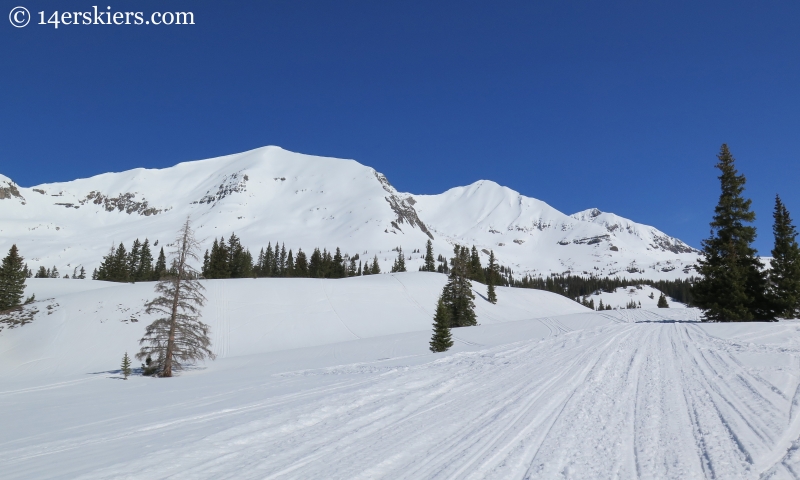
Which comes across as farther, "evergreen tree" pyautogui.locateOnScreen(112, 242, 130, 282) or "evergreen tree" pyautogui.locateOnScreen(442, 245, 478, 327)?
"evergreen tree" pyautogui.locateOnScreen(112, 242, 130, 282)

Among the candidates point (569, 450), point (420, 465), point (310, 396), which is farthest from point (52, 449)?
point (569, 450)

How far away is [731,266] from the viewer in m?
26.8

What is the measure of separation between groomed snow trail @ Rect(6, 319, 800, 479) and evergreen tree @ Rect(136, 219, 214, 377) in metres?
13.7

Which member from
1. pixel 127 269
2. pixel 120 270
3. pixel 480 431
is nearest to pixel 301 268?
pixel 127 269

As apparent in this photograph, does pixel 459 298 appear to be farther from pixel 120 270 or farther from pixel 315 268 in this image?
pixel 120 270

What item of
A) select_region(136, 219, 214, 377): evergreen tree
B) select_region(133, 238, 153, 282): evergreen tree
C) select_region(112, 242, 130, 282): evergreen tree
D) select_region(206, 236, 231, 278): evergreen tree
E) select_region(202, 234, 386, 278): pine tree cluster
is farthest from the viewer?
select_region(133, 238, 153, 282): evergreen tree

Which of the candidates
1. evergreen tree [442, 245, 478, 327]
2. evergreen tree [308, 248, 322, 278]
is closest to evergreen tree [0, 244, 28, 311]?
evergreen tree [442, 245, 478, 327]

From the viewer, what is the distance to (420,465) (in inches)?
214

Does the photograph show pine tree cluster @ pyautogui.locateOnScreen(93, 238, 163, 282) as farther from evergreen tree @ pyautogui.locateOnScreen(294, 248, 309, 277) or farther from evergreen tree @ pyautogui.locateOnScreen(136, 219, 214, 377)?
evergreen tree @ pyautogui.locateOnScreen(136, 219, 214, 377)

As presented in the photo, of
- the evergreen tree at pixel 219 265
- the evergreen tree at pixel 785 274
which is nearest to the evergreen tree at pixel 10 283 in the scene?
the evergreen tree at pixel 219 265

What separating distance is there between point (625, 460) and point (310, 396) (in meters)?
6.68

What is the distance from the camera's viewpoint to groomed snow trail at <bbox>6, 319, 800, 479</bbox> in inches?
208

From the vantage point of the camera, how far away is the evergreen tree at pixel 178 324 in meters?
22.8

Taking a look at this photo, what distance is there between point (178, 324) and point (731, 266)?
34.7 metres
